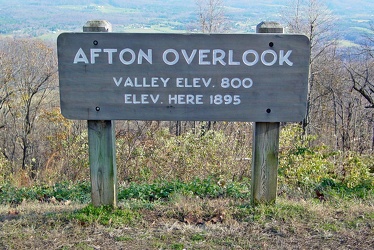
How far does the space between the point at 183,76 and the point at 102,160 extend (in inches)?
42.3

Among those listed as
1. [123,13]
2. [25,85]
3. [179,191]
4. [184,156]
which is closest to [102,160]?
[179,191]

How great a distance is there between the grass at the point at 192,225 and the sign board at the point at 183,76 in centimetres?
88

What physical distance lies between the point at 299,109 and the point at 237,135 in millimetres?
6348

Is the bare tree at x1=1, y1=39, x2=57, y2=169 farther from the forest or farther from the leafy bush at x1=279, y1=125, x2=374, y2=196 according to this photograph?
the leafy bush at x1=279, y1=125, x2=374, y2=196

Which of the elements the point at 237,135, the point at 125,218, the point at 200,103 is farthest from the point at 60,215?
the point at 237,135

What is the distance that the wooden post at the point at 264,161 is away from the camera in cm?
355

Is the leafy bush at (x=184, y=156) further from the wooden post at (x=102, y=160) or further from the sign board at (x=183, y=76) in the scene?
the sign board at (x=183, y=76)

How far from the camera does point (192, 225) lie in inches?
134

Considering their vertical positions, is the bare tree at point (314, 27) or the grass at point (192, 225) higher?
the bare tree at point (314, 27)

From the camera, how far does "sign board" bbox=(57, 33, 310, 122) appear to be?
3.34 metres

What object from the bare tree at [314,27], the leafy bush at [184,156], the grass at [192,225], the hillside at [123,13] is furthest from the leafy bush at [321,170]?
the hillside at [123,13]

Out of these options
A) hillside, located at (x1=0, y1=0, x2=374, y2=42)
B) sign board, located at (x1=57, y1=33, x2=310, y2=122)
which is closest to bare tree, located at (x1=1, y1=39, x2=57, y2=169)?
hillside, located at (x1=0, y1=0, x2=374, y2=42)

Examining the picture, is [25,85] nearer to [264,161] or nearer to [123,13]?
[264,161]

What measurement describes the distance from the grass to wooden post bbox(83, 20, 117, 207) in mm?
114
